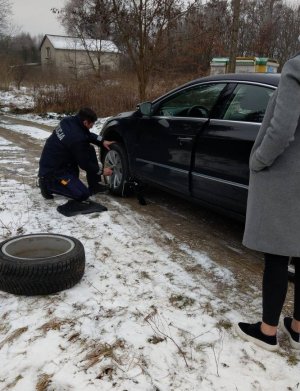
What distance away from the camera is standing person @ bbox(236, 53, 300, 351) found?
2.17 m

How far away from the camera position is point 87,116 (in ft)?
17.6

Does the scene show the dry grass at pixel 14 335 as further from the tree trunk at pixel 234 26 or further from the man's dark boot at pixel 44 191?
the tree trunk at pixel 234 26

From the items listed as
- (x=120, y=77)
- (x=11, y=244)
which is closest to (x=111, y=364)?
(x=11, y=244)

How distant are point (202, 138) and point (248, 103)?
1.90ft

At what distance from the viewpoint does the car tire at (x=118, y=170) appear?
18.8ft

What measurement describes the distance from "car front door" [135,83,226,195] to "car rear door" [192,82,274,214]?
19cm

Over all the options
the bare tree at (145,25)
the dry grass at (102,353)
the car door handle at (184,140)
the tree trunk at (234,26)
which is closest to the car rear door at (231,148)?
the car door handle at (184,140)

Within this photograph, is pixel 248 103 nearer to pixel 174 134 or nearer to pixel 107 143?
pixel 174 134

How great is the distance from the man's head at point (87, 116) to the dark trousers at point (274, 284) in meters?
3.47

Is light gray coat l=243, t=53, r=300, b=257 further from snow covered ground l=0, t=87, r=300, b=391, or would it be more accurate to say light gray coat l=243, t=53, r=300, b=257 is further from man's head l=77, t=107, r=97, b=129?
man's head l=77, t=107, r=97, b=129

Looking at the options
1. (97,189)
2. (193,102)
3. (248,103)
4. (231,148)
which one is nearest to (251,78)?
(248,103)

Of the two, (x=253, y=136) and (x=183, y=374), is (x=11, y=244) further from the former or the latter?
(x=253, y=136)

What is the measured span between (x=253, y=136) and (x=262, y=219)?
1412 millimetres

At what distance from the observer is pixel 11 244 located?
353cm
